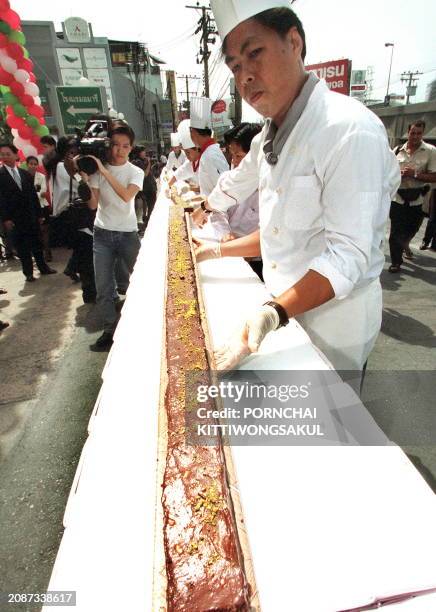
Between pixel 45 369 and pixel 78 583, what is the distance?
250cm

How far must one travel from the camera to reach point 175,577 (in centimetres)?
51

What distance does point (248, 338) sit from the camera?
3.18 feet

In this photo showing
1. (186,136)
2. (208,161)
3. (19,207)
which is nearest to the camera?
(208,161)

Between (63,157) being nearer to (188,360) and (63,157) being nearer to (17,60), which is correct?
(17,60)

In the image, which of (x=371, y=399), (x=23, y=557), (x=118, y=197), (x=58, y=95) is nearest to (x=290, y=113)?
(x=371, y=399)

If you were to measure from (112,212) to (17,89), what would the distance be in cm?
433

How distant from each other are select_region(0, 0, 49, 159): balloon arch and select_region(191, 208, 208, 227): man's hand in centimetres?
470

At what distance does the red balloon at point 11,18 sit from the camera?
4.83 m

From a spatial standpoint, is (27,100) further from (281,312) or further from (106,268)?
(281,312)

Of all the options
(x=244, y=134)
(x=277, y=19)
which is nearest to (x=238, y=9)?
(x=277, y=19)

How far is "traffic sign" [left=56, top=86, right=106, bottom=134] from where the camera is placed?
1045 cm

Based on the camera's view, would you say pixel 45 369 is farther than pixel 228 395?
Yes

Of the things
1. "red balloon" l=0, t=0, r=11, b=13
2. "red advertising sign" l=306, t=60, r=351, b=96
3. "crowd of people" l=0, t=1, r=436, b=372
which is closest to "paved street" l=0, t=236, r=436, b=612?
"crowd of people" l=0, t=1, r=436, b=372

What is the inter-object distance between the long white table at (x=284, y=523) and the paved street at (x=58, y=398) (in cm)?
111
